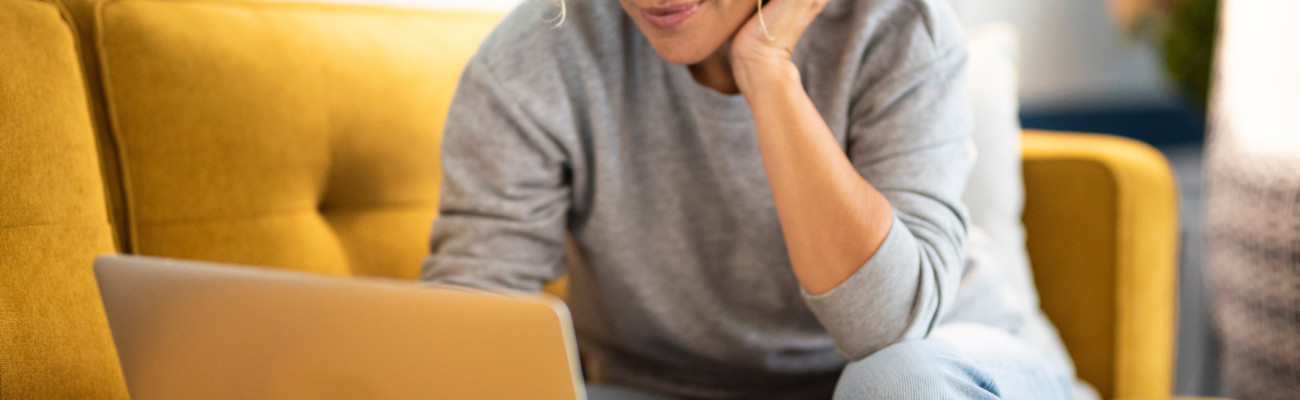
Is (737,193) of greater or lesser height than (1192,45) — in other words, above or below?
above

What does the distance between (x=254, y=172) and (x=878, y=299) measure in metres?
0.57

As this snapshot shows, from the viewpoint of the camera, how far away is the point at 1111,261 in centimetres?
115

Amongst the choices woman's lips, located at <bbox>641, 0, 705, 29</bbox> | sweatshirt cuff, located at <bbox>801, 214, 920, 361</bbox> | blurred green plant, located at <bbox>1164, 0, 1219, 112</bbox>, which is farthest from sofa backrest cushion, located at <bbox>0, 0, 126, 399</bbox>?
blurred green plant, located at <bbox>1164, 0, 1219, 112</bbox>

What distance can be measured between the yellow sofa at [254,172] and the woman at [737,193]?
0.55 ft

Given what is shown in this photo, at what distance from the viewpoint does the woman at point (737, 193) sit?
734mm

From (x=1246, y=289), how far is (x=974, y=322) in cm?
Result: 53

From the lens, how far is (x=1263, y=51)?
1214 mm

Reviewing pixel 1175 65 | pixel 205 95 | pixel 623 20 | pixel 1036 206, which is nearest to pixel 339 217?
pixel 205 95

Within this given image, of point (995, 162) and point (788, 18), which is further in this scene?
point (995, 162)

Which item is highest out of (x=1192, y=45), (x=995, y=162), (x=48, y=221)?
(x=48, y=221)

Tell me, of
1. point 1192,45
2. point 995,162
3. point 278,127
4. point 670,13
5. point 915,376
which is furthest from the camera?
point 1192,45

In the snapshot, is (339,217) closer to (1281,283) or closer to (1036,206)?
(1036,206)

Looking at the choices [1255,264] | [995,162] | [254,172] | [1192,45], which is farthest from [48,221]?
[1192,45]

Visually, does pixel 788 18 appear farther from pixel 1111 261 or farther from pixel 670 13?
pixel 1111 261
